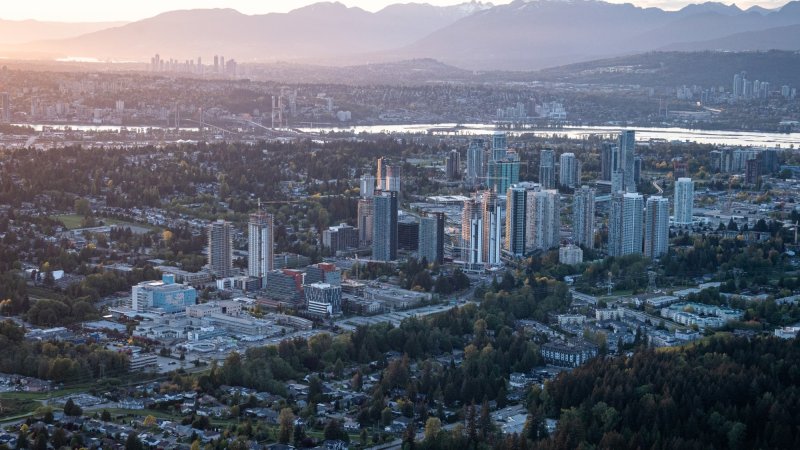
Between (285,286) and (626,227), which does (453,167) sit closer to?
(626,227)

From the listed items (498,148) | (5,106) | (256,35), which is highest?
(256,35)

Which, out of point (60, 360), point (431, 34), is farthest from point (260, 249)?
point (431, 34)

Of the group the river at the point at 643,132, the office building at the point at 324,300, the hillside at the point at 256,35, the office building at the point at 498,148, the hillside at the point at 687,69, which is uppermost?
the hillside at the point at 256,35

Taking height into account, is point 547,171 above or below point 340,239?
above

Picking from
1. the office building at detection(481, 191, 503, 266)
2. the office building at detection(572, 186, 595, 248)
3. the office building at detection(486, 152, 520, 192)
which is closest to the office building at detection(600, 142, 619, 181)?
the office building at detection(486, 152, 520, 192)

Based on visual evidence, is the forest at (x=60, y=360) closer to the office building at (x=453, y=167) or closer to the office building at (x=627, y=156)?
the office building at (x=453, y=167)

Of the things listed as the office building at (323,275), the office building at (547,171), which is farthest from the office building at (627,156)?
the office building at (323,275)
